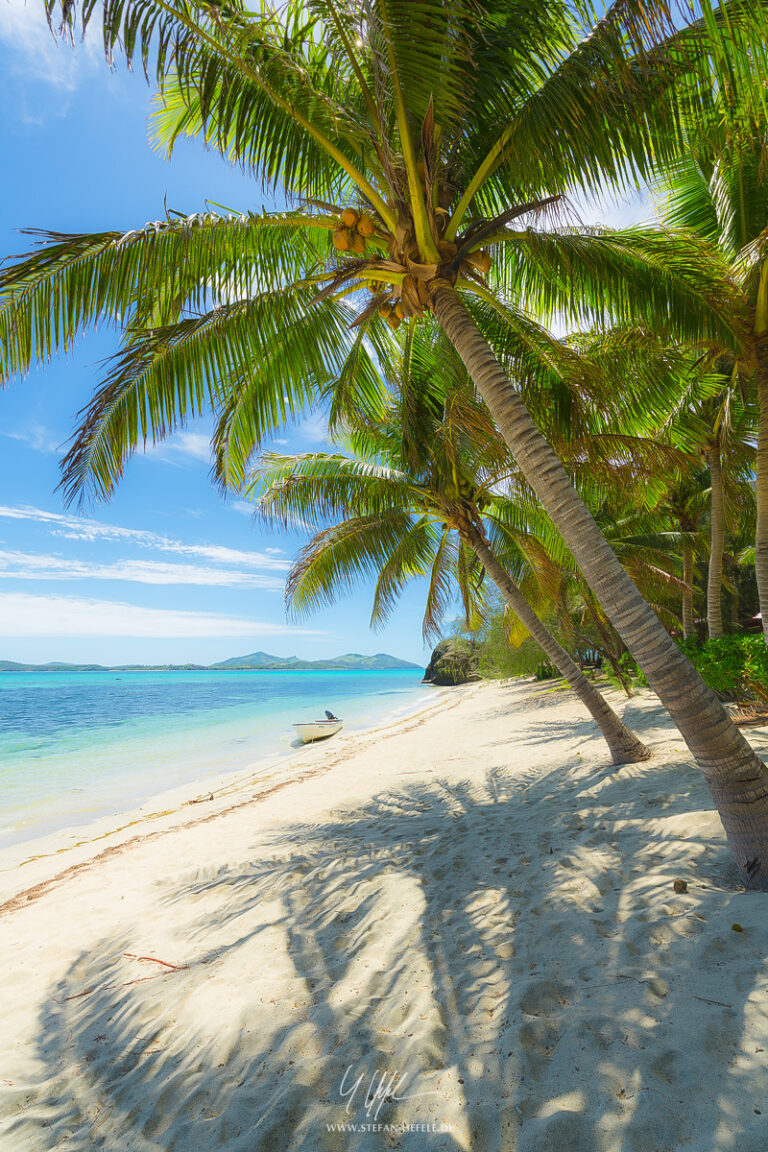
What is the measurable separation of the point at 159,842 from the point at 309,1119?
17.8ft

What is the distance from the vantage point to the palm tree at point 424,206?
11.6ft

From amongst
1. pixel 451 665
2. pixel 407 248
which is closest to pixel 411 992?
pixel 407 248

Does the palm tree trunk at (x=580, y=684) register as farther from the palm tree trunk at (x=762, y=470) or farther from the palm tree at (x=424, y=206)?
the palm tree at (x=424, y=206)

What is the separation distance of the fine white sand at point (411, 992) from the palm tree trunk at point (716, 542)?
14.6ft

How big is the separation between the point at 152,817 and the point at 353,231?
355 inches

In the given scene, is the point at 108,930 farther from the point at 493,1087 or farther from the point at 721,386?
the point at 721,386

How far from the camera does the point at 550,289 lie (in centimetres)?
584

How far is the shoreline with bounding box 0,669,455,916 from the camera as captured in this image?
7012mm

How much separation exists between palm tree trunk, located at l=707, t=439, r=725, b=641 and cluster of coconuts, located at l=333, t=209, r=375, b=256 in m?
6.87

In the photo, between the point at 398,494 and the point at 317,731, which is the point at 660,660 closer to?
the point at 398,494

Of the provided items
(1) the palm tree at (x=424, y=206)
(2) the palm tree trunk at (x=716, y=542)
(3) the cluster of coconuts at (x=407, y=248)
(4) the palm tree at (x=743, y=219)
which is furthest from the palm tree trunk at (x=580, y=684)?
(3) the cluster of coconuts at (x=407, y=248)

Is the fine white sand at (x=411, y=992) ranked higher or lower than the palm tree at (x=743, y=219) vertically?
lower

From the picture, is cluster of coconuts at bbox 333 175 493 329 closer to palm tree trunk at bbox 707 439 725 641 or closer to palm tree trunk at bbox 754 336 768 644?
palm tree trunk at bbox 754 336 768 644

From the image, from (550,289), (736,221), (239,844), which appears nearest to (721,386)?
(736,221)
